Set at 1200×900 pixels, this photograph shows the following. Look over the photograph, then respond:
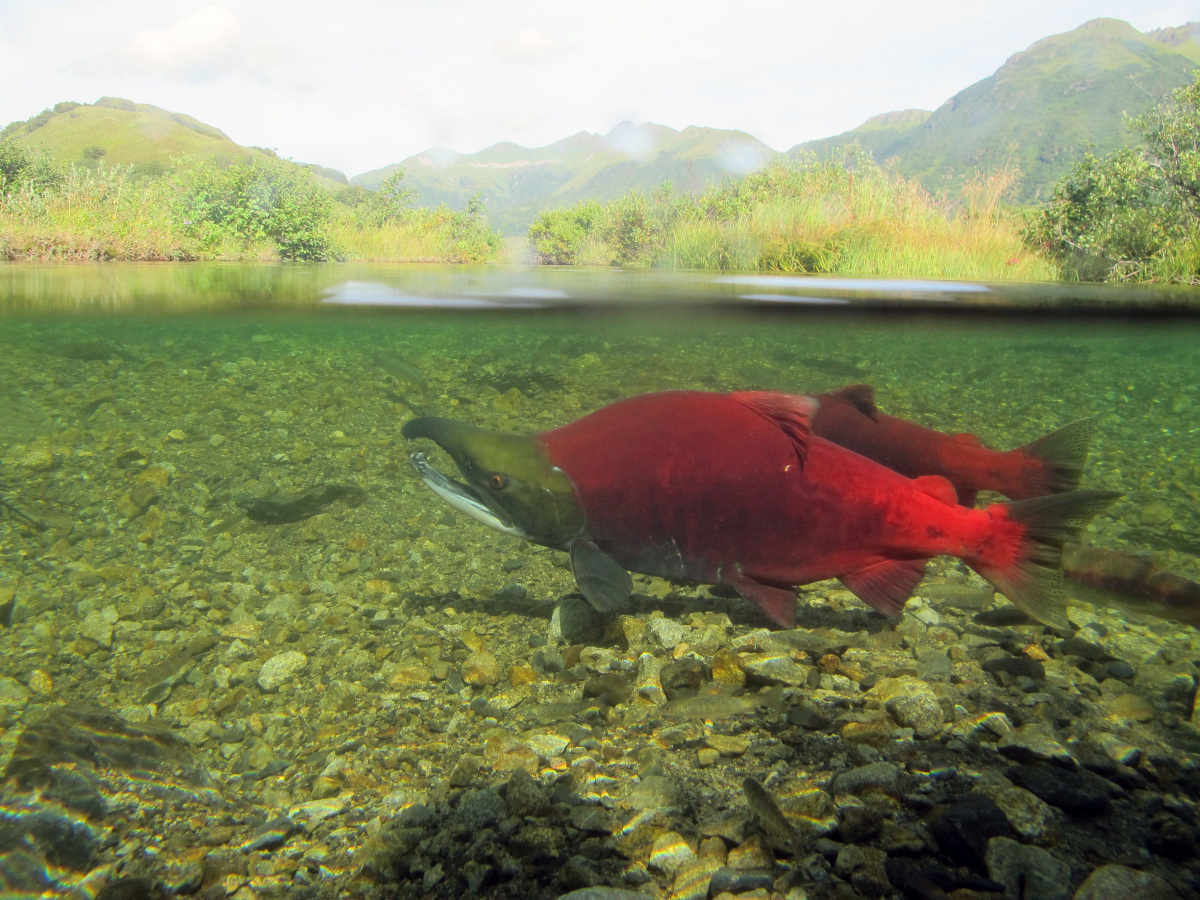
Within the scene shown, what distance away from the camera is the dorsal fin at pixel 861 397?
98.5 inches

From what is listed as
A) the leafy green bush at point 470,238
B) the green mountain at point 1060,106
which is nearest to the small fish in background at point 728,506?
the green mountain at point 1060,106

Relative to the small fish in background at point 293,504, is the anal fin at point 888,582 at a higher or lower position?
higher

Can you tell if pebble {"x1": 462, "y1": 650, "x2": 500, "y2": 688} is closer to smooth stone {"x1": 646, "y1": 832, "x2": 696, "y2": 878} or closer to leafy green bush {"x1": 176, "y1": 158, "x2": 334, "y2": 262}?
smooth stone {"x1": 646, "y1": 832, "x2": 696, "y2": 878}

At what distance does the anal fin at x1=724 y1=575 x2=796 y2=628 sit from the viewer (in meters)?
2.10

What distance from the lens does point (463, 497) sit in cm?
221

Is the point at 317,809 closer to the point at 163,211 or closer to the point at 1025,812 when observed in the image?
the point at 1025,812

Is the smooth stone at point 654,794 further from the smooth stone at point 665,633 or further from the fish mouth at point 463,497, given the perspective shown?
the fish mouth at point 463,497

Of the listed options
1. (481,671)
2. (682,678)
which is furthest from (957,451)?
(481,671)

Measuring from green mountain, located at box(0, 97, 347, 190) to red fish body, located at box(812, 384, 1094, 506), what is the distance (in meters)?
14.3

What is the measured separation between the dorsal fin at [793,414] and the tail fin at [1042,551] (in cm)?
59

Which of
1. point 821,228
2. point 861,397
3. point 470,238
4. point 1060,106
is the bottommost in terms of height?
point 861,397

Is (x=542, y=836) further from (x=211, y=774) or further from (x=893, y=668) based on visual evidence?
(x=893, y=668)

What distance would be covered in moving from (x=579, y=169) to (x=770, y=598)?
22329 millimetres

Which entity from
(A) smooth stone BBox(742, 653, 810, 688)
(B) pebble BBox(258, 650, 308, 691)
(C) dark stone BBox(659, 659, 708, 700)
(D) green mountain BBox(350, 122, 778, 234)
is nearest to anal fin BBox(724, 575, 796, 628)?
(A) smooth stone BBox(742, 653, 810, 688)
